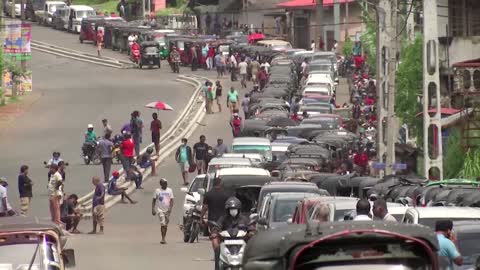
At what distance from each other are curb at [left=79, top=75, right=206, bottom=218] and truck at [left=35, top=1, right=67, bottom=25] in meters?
32.4

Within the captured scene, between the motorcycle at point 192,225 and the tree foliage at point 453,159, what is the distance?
926cm

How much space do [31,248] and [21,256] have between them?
18 centimetres

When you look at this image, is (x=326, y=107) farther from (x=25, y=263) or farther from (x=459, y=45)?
(x=25, y=263)

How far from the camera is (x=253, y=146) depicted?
1699 inches

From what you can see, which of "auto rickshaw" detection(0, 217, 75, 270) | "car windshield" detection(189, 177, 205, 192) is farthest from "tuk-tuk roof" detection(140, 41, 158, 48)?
"auto rickshaw" detection(0, 217, 75, 270)

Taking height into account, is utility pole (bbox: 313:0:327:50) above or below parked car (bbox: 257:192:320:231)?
above

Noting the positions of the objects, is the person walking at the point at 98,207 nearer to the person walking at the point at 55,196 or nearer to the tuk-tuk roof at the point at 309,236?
the person walking at the point at 55,196

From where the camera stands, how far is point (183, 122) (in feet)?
186

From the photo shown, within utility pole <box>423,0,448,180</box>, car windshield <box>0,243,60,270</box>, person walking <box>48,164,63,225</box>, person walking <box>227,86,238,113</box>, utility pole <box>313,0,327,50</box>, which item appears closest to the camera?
car windshield <box>0,243,60,270</box>

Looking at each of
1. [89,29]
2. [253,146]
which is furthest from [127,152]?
[89,29]

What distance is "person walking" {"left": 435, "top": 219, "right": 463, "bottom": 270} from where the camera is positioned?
16.6 meters

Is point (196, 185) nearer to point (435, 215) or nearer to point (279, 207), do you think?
point (279, 207)

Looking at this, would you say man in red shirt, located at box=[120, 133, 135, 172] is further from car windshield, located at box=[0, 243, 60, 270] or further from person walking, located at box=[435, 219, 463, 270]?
person walking, located at box=[435, 219, 463, 270]

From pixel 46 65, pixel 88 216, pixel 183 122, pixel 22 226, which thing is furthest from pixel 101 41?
pixel 22 226
